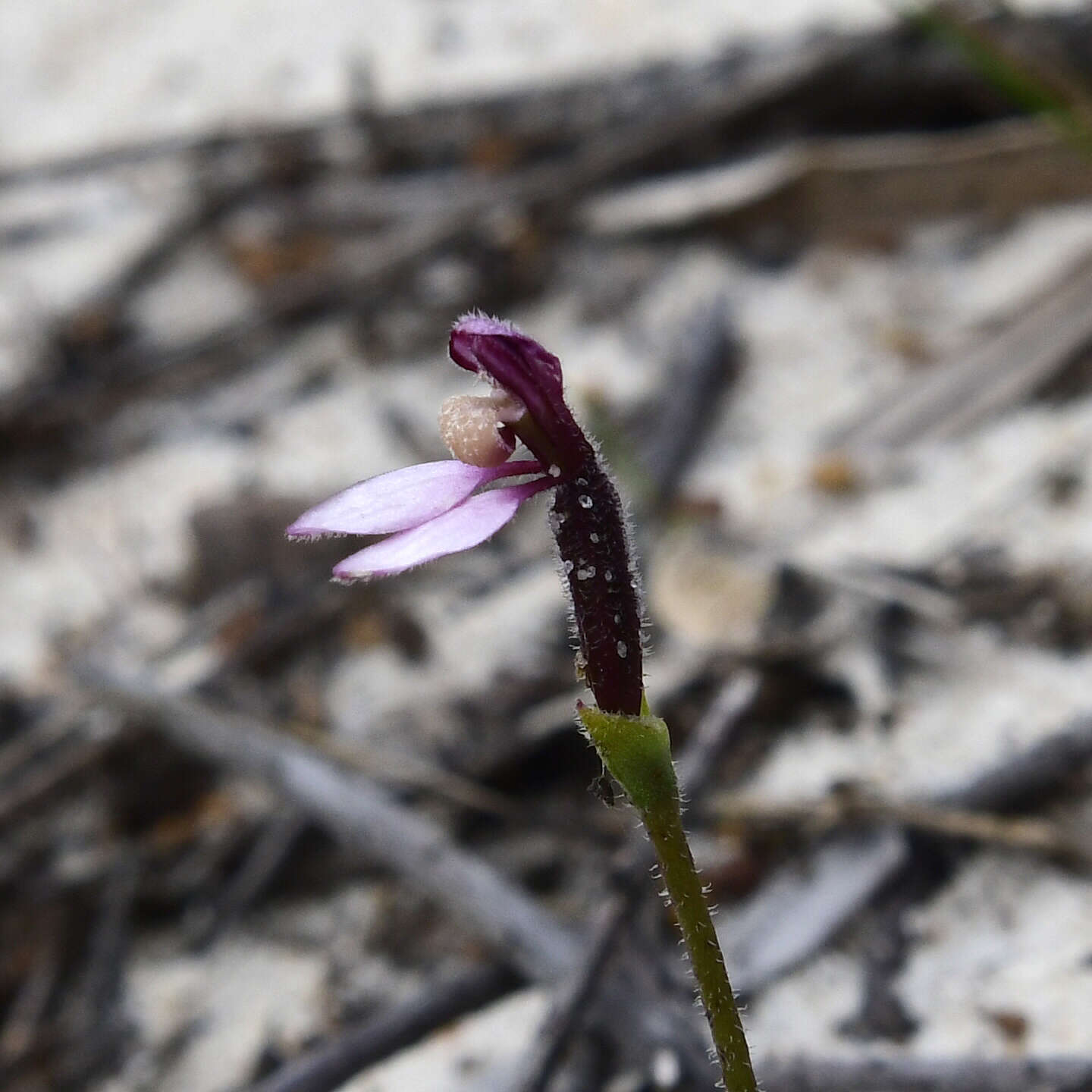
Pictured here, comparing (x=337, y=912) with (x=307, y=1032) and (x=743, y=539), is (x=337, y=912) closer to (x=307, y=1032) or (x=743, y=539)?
(x=307, y=1032)

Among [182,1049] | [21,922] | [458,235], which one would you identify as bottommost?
[182,1049]

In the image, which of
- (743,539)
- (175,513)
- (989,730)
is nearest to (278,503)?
(175,513)

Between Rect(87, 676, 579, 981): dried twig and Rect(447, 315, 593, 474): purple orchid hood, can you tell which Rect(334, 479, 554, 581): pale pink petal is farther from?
Rect(87, 676, 579, 981): dried twig

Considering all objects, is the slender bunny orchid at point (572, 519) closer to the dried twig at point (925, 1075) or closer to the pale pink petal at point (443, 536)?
the pale pink petal at point (443, 536)

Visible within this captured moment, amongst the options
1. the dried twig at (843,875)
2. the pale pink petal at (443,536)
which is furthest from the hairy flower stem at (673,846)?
the dried twig at (843,875)

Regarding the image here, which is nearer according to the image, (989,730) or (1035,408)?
(989,730)

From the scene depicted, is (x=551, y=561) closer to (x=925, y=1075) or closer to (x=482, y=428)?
(x=925, y=1075)
